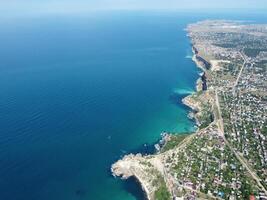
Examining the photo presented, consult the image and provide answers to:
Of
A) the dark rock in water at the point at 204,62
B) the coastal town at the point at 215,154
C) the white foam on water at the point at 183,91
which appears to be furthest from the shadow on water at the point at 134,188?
the dark rock in water at the point at 204,62

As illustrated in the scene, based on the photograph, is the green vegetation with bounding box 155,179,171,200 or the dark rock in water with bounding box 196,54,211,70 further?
the dark rock in water with bounding box 196,54,211,70

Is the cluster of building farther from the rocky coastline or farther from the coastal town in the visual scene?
Result: the rocky coastline

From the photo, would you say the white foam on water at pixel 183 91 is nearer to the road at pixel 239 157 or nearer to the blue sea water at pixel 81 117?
the blue sea water at pixel 81 117

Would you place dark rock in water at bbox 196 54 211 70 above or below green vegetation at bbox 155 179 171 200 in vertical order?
above

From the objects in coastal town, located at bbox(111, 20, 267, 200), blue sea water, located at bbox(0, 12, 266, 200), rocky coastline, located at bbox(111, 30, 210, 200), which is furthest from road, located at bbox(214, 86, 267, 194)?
rocky coastline, located at bbox(111, 30, 210, 200)

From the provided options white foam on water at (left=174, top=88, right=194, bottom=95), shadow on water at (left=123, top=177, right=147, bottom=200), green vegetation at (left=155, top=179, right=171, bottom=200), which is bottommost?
shadow on water at (left=123, top=177, right=147, bottom=200)

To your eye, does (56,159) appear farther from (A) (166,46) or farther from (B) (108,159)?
(A) (166,46)

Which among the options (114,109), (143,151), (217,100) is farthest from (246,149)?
(114,109)
